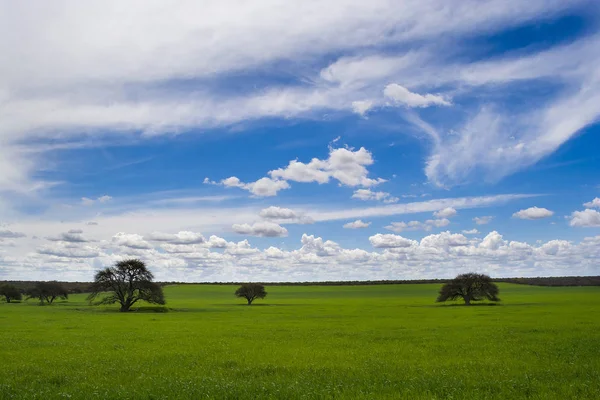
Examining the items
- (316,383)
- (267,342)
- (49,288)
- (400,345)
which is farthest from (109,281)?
(316,383)

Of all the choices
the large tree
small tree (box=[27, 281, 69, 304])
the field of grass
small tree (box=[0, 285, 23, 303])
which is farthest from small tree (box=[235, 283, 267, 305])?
the field of grass

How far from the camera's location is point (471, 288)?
→ 319 feet

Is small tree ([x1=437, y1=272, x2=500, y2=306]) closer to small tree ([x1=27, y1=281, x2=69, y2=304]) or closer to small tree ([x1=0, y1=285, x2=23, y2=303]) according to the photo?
small tree ([x1=27, y1=281, x2=69, y2=304])

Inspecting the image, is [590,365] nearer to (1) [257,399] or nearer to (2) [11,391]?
(1) [257,399]

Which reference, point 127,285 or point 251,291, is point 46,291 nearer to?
point 127,285

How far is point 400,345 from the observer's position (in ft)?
98.2

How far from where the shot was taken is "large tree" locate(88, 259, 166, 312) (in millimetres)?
88125

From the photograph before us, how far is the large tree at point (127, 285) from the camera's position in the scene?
8812 cm

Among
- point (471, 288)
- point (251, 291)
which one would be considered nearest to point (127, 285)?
point (251, 291)

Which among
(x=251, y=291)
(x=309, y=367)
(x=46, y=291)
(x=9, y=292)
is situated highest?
(x=46, y=291)

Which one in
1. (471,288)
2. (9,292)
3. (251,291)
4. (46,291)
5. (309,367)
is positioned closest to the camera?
(309,367)

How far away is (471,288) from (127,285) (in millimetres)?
67257

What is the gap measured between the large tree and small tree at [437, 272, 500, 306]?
56.7 m

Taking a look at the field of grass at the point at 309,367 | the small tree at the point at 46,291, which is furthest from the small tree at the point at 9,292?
the field of grass at the point at 309,367
